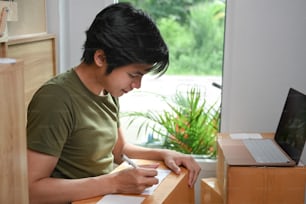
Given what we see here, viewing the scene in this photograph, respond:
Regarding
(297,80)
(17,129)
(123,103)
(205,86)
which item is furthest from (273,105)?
(17,129)

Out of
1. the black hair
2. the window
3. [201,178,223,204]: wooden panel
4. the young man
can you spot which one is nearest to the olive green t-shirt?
the young man

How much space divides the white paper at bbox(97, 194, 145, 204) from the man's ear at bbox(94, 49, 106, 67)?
0.30m

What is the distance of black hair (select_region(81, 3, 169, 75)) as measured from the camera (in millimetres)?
979

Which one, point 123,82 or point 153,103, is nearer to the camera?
point 123,82

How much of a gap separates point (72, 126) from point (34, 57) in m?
0.53

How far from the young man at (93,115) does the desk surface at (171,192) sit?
0.06ft

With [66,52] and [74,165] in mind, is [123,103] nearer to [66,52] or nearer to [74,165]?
[66,52]

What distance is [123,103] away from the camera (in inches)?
66.2

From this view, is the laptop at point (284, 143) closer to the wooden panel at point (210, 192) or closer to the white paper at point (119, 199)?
the wooden panel at point (210, 192)

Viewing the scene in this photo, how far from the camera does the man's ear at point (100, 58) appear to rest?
1007 mm

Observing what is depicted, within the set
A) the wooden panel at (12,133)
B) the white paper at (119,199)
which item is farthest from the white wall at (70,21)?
the wooden panel at (12,133)

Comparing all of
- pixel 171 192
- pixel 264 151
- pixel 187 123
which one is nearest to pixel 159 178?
pixel 171 192

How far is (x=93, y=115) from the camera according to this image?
106cm

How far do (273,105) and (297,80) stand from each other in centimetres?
12
